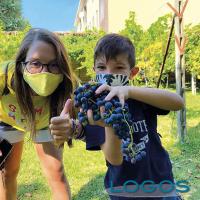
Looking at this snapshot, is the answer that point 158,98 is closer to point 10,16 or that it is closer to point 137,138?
point 137,138

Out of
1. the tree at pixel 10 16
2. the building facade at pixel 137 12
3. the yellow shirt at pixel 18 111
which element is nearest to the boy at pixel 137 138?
the yellow shirt at pixel 18 111

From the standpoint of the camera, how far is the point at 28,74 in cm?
222

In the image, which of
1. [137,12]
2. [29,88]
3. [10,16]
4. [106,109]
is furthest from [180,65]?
[10,16]

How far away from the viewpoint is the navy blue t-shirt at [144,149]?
149 centimetres

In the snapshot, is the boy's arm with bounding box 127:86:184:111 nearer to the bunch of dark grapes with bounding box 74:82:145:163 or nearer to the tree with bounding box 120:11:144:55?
the bunch of dark grapes with bounding box 74:82:145:163

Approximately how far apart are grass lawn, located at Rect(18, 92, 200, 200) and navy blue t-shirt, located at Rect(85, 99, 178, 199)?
2.11 meters

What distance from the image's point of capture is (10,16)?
33.1m

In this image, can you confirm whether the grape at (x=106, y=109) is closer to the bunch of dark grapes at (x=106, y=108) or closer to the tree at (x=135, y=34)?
the bunch of dark grapes at (x=106, y=108)

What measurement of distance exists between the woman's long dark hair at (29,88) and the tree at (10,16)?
1203 inches

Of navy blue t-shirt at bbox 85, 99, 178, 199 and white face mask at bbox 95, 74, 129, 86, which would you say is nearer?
white face mask at bbox 95, 74, 129, 86

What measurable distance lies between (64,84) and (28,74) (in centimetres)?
27

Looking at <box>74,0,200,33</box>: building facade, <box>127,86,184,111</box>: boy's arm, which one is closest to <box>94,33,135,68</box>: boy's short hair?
<box>127,86,184,111</box>: boy's arm

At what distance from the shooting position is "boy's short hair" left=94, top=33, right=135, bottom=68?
160 centimetres

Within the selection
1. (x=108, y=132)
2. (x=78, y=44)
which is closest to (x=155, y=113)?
(x=108, y=132)
